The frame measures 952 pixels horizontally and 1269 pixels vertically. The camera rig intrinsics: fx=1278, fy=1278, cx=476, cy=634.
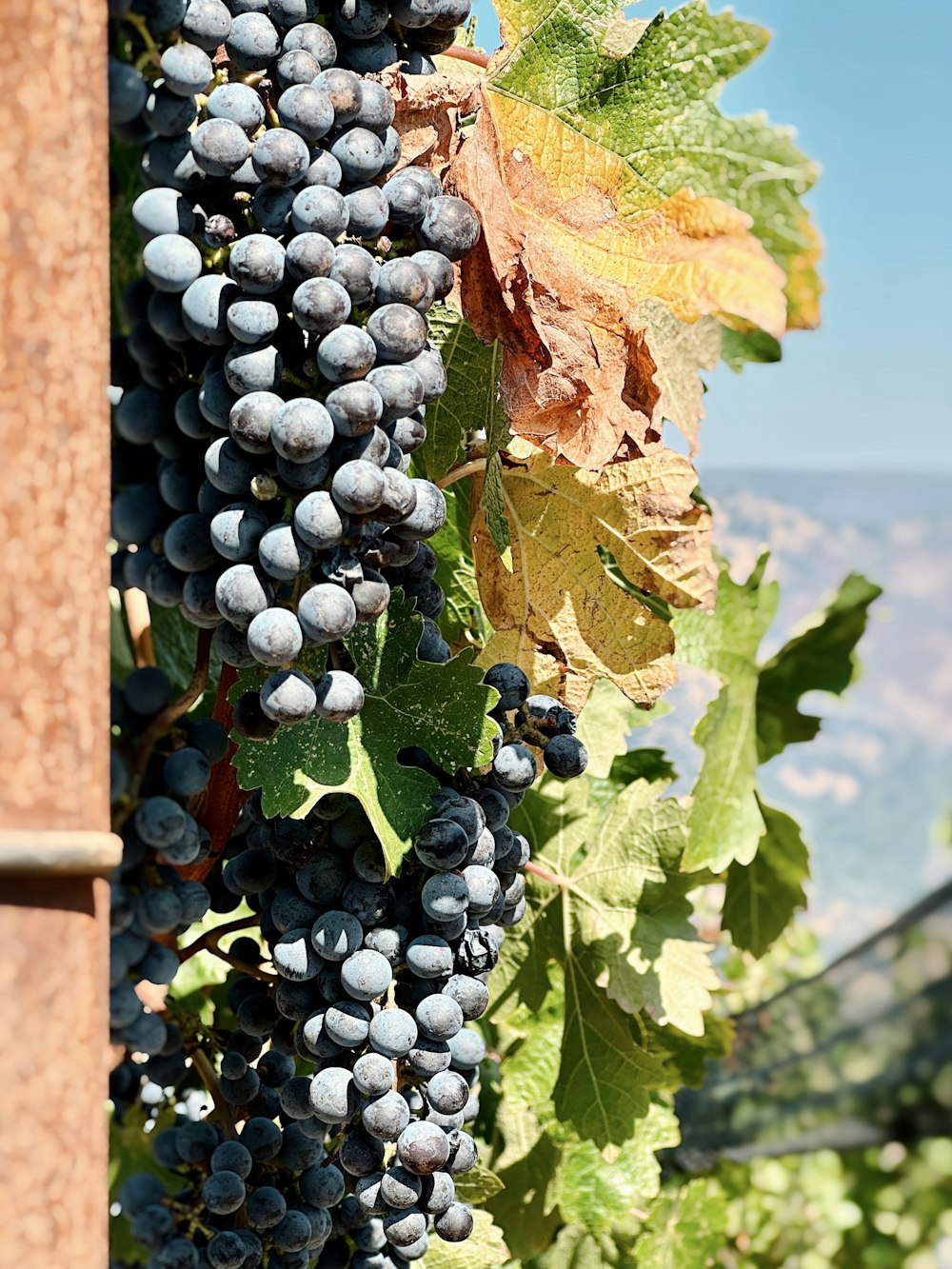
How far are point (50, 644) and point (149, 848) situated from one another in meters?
0.13

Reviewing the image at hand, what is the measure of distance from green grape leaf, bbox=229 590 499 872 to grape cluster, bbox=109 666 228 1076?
0.33ft

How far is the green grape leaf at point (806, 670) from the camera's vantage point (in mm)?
1443

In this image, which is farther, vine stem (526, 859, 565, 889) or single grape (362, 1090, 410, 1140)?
vine stem (526, 859, 565, 889)

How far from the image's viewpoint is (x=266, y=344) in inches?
21.5

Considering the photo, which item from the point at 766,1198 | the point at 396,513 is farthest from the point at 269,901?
the point at 766,1198

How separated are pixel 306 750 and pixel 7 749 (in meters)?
0.26

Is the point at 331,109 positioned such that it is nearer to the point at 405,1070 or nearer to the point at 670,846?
the point at 405,1070

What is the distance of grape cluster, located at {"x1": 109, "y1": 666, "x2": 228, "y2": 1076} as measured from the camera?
524mm

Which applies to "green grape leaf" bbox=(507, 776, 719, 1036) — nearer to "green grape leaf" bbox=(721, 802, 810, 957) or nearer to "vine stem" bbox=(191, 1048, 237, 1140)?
"green grape leaf" bbox=(721, 802, 810, 957)

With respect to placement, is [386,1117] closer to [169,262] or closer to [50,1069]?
[50,1069]

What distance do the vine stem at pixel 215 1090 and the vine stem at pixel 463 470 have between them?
389mm

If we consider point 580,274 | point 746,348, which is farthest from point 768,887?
point 580,274

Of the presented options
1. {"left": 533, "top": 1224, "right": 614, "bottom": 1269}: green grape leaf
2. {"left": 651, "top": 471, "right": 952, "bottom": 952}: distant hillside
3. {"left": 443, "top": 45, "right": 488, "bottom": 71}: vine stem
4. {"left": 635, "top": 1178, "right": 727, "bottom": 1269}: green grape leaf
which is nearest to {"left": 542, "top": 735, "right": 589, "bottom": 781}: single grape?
{"left": 443, "top": 45, "right": 488, "bottom": 71}: vine stem

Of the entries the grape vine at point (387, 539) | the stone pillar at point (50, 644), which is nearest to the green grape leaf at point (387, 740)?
the grape vine at point (387, 539)
